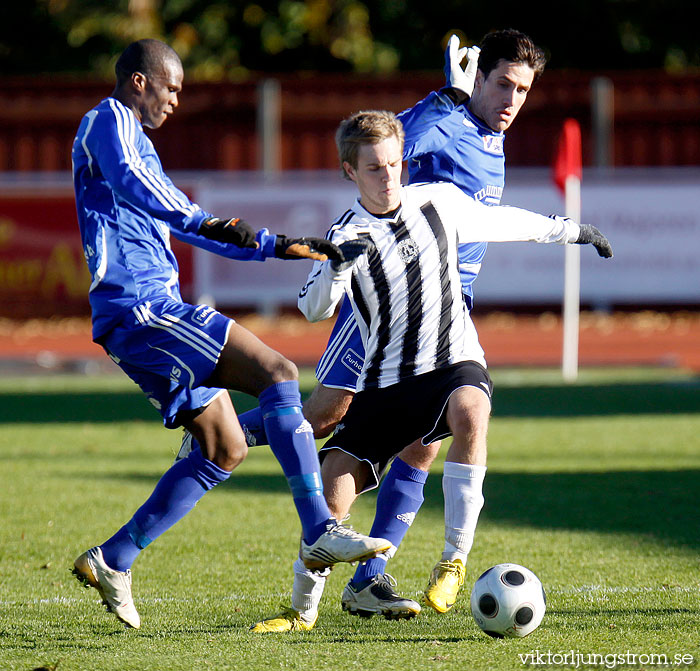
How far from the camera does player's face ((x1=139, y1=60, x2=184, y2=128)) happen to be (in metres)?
4.34

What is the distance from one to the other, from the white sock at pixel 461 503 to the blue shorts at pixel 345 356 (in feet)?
2.30

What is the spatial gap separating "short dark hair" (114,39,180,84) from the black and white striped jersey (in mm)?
875

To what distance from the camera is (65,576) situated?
5070 millimetres

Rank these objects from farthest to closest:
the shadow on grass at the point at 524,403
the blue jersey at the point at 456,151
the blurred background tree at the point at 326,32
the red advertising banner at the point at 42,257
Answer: the blurred background tree at the point at 326,32 → the red advertising banner at the point at 42,257 → the shadow on grass at the point at 524,403 → the blue jersey at the point at 456,151

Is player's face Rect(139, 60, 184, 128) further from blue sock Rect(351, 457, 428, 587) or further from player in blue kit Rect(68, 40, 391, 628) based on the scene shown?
blue sock Rect(351, 457, 428, 587)

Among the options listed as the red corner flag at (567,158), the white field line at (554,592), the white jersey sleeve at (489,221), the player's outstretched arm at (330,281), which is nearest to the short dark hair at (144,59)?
the player's outstretched arm at (330,281)

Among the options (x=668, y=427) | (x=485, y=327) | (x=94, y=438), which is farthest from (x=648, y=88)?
(x=94, y=438)

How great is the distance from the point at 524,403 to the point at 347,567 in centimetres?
601

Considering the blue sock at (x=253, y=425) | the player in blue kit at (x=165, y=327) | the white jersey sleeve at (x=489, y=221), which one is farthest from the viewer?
the blue sock at (x=253, y=425)

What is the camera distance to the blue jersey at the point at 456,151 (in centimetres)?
497

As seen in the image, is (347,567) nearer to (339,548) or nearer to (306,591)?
(306,591)

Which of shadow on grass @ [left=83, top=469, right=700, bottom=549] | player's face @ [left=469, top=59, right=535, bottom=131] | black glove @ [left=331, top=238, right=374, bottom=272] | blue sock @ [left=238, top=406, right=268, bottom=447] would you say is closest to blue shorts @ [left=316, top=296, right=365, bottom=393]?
blue sock @ [left=238, top=406, right=268, bottom=447]

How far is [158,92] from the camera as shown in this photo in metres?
4.35

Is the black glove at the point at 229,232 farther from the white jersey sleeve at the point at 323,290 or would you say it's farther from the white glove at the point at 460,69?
the white glove at the point at 460,69
